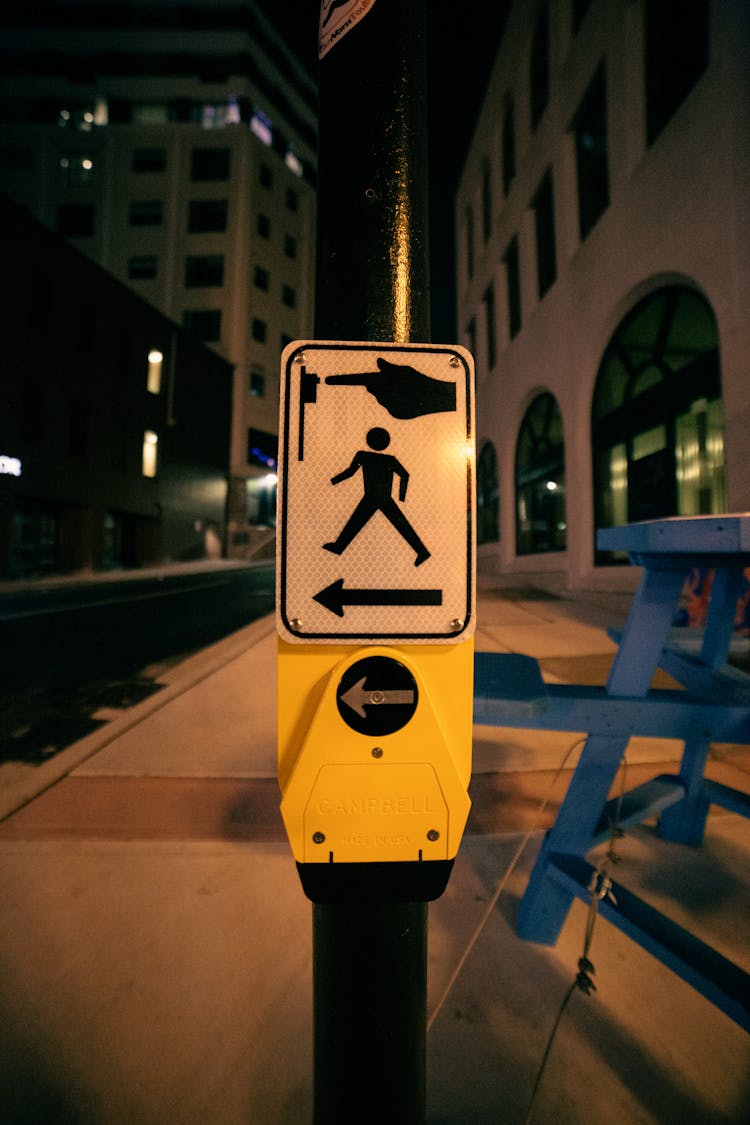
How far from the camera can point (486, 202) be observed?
17.7 metres

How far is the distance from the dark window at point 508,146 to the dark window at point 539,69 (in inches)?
63.5

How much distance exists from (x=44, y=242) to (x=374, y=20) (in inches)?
906

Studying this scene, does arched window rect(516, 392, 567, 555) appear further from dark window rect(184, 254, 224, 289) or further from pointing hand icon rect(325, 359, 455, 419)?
dark window rect(184, 254, 224, 289)

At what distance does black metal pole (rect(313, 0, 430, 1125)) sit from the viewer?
0.87 meters

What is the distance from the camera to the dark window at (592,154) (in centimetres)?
1009

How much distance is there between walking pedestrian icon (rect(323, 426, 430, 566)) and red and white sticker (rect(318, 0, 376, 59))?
87 centimetres

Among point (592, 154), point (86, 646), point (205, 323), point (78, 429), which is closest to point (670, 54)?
point (592, 154)

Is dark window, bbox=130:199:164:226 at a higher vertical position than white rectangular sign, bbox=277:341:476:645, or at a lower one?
higher

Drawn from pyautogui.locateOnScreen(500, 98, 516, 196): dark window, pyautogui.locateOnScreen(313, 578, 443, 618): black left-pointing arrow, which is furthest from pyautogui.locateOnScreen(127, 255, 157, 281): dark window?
pyautogui.locateOnScreen(313, 578, 443, 618): black left-pointing arrow

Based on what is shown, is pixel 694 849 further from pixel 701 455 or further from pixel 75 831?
pixel 701 455

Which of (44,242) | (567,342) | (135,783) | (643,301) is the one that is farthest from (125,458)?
(135,783)

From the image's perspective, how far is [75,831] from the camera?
7.70 ft

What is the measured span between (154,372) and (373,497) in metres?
27.3

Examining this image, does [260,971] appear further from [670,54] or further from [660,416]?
[670,54]
